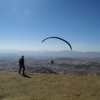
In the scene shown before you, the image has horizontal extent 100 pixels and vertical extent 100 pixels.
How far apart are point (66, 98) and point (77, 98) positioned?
1082 millimetres

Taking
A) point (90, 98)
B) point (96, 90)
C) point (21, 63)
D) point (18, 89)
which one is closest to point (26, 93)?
point (18, 89)

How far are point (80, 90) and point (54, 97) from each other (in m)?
3.82

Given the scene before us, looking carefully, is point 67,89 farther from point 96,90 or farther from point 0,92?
point 0,92

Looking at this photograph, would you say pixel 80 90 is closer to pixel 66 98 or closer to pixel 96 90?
pixel 96 90

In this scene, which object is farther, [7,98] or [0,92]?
[0,92]

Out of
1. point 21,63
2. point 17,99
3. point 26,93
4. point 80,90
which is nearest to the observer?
point 17,99

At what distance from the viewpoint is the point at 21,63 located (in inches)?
1056

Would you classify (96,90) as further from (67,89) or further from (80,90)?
(67,89)

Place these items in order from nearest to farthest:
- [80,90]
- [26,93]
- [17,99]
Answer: [17,99] < [26,93] < [80,90]

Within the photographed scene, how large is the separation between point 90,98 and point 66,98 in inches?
92.9

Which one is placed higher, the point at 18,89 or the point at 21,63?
the point at 21,63

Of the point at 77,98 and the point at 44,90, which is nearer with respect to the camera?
the point at 77,98

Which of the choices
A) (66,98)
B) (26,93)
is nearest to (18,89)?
(26,93)

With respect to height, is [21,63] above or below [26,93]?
above
